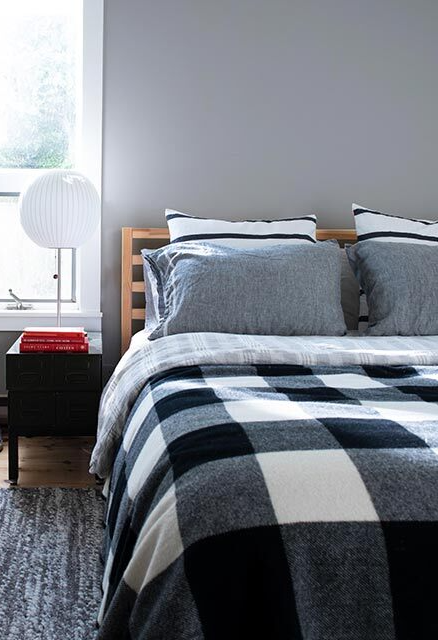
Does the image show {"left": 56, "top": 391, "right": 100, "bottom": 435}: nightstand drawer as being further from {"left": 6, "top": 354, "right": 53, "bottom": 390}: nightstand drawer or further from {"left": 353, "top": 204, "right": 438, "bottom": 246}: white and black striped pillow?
{"left": 353, "top": 204, "right": 438, "bottom": 246}: white and black striped pillow

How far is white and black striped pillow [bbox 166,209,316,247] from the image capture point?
302cm

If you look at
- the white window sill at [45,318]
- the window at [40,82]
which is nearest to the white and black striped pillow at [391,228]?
the white window sill at [45,318]

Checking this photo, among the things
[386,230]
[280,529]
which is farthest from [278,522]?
[386,230]

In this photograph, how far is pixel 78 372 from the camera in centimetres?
279

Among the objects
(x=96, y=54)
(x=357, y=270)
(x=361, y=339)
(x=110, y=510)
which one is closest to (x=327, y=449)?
(x=110, y=510)

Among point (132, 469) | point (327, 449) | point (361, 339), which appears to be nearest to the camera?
point (327, 449)

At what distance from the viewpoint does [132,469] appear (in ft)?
5.54

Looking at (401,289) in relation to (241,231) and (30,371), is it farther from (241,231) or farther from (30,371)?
(30,371)

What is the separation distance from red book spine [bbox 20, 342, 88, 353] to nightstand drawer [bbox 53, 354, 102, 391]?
0.02 meters

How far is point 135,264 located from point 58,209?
1.62 ft

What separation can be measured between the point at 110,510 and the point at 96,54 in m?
2.05

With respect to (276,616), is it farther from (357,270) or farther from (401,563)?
(357,270)

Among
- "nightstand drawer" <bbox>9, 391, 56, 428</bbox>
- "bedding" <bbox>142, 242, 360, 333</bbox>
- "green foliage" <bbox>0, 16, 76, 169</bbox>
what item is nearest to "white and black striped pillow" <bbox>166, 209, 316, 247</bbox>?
"bedding" <bbox>142, 242, 360, 333</bbox>

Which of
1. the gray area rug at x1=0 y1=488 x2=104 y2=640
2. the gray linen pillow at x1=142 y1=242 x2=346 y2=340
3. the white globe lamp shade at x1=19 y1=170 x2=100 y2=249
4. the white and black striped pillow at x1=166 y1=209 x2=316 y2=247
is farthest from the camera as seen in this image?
the white and black striped pillow at x1=166 y1=209 x2=316 y2=247
